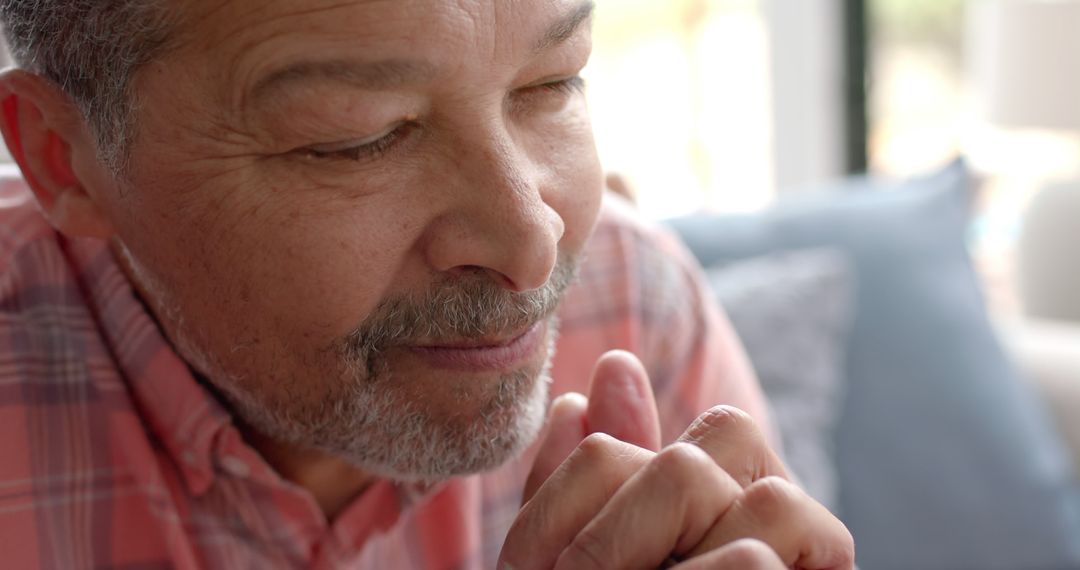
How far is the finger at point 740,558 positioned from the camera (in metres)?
0.78

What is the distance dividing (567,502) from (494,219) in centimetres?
23

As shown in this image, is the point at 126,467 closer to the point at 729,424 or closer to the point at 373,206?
the point at 373,206

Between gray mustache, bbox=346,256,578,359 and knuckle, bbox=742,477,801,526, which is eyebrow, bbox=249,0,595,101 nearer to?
gray mustache, bbox=346,256,578,359

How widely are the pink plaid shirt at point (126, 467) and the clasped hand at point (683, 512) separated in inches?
14.6

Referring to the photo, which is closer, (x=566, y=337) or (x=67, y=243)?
(x=67, y=243)

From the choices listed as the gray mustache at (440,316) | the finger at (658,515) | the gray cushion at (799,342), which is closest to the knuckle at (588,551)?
the finger at (658,515)

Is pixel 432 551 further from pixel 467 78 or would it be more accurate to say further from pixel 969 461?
pixel 969 461

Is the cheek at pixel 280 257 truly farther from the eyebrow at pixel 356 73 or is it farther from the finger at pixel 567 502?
the finger at pixel 567 502

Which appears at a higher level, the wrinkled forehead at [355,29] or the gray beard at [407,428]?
the wrinkled forehead at [355,29]

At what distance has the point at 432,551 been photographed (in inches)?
49.8

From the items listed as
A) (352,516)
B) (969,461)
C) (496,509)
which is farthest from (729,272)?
(352,516)

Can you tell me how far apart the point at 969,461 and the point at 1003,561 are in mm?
180

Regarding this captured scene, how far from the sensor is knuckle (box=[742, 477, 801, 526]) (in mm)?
828

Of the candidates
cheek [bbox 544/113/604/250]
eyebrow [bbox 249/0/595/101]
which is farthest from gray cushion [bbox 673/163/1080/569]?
eyebrow [bbox 249/0/595/101]
